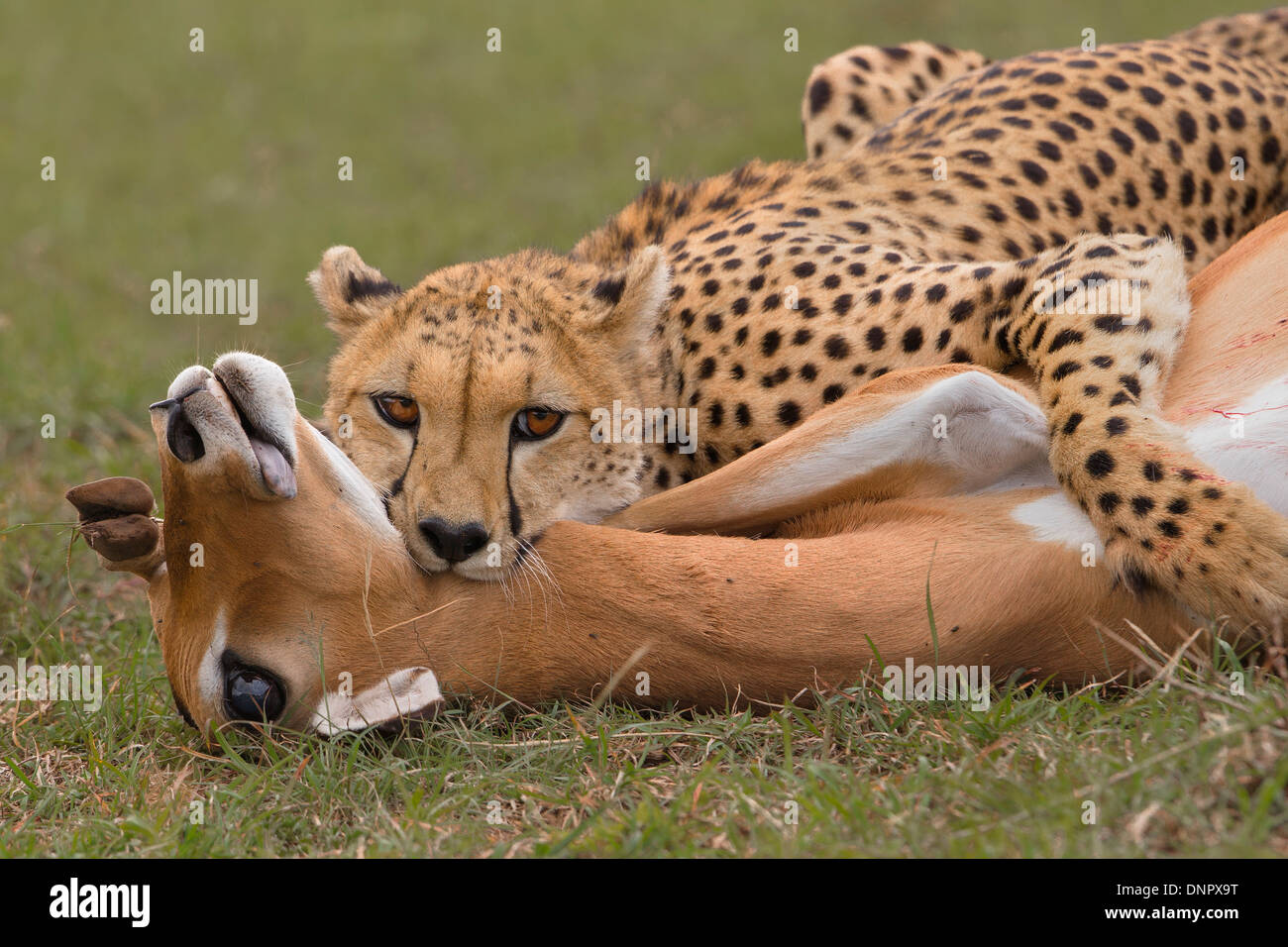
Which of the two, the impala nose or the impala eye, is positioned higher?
the impala nose

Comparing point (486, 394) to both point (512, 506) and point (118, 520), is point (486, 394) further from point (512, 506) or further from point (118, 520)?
point (118, 520)

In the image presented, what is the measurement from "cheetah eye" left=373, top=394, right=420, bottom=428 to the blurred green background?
1.92 metres

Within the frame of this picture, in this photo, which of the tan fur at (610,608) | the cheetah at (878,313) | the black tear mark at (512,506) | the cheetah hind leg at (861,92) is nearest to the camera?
the tan fur at (610,608)

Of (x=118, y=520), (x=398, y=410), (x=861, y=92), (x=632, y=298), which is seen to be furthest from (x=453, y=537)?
(x=861, y=92)

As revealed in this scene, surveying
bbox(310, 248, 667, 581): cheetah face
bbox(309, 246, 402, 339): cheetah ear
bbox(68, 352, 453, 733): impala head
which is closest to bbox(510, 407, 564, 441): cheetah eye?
bbox(310, 248, 667, 581): cheetah face

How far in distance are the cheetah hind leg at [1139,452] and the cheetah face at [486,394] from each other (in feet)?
3.49

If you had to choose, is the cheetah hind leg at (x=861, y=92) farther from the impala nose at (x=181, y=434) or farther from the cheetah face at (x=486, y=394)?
the impala nose at (x=181, y=434)

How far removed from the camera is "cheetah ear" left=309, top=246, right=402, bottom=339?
377 centimetres

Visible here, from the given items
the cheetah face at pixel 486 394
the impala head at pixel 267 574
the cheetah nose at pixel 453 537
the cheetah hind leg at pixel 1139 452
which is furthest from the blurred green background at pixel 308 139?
the cheetah hind leg at pixel 1139 452

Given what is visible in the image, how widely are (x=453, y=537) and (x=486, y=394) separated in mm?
391

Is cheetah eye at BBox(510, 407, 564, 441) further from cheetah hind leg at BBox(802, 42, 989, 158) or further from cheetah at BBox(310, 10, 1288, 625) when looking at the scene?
cheetah hind leg at BBox(802, 42, 989, 158)

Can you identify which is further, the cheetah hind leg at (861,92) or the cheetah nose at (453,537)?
the cheetah hind leg at (861,92)

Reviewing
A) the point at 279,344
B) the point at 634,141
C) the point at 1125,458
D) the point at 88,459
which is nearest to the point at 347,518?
the point at 1125,458

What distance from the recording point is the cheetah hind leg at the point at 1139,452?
2.81m
